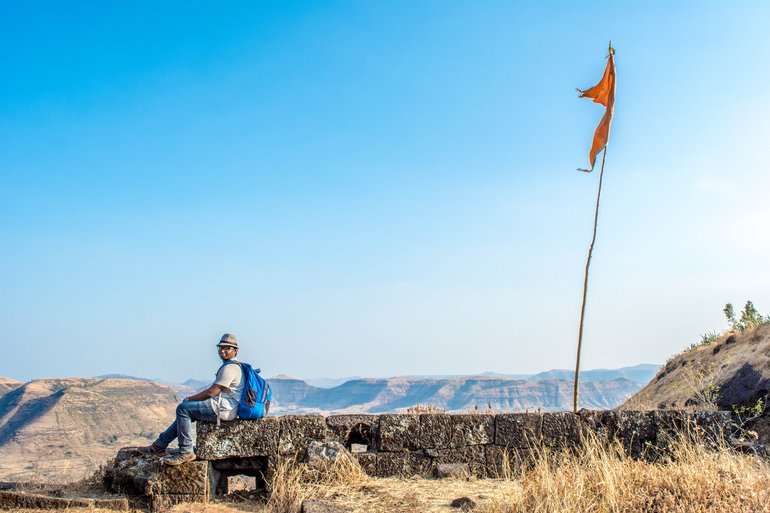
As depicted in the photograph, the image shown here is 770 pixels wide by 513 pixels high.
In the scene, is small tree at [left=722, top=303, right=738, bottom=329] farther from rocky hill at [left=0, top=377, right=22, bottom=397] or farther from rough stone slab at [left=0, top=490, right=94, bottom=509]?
rocky hill at [left=0, top=377, right=22, bottom=397]

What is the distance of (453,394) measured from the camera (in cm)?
16950

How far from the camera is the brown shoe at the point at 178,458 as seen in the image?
7484 millimetres

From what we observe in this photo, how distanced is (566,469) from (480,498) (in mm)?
978

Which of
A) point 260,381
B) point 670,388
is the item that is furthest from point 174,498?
point 670,388

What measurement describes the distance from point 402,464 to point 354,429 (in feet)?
2.63

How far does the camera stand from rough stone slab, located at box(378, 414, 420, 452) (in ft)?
27.3

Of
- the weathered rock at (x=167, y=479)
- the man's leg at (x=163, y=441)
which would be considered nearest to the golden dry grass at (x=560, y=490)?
the weathered rock at (x=167, y=479)

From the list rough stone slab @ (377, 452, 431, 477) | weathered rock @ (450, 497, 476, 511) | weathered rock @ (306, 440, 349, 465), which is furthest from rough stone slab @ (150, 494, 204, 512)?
weathered rock @ (450, 497, 476, 511)

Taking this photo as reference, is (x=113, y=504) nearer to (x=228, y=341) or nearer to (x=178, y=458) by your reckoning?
(x=178, y=458)

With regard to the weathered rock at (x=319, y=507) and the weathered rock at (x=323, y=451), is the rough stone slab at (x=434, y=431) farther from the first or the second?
the weathered rock at (x=319, y=507)

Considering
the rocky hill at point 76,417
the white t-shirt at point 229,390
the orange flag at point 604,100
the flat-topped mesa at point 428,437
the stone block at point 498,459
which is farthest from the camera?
the rocky hill at point 76,417

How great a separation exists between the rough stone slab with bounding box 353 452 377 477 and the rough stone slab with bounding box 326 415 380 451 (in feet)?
0.61

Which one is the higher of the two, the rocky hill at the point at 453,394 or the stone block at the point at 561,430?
the stone block at the point at 561,430

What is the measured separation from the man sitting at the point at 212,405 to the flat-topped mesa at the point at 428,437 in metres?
0.18
